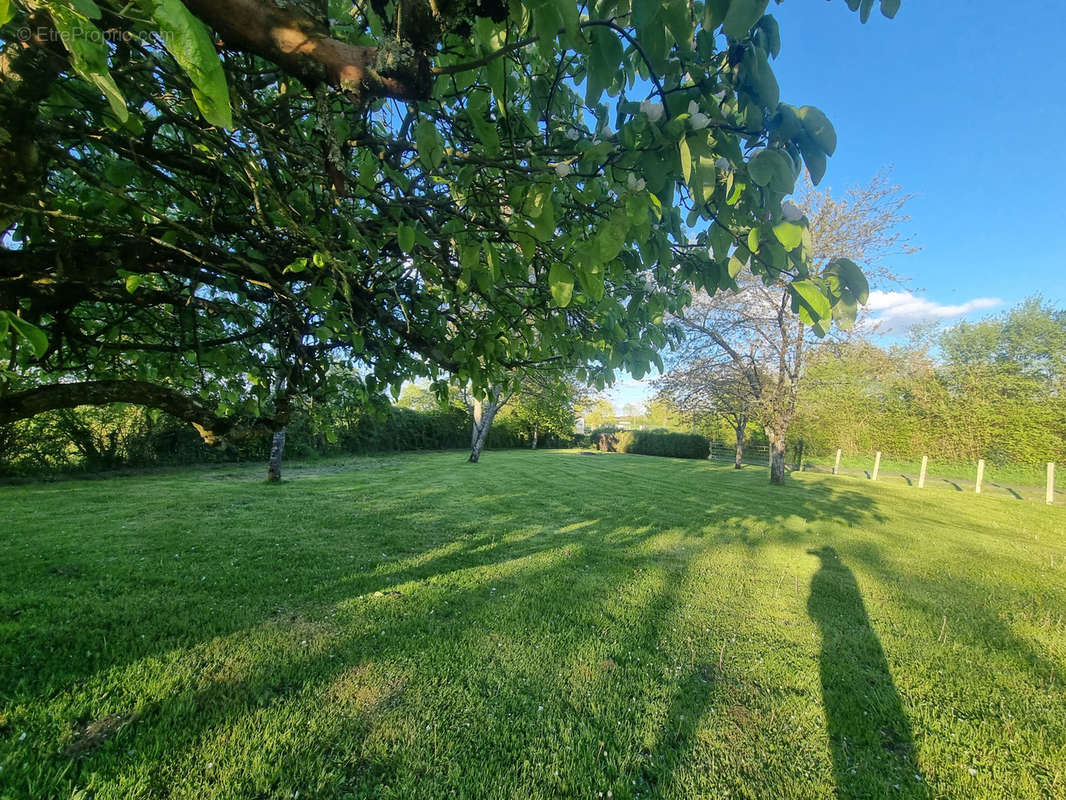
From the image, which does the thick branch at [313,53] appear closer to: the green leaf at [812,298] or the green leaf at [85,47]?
the green leaf at [85,47]

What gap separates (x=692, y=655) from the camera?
9.12ft

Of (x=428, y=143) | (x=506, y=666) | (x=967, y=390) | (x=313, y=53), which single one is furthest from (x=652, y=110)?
(x=967, y=390)

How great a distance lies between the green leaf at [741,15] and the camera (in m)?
0.85

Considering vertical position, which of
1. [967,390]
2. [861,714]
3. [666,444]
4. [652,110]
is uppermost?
[967,390]

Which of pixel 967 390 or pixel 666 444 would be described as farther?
pixel 666 444

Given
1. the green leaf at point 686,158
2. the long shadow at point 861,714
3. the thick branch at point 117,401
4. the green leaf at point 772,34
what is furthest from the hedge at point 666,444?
the green leaf at point 686,158

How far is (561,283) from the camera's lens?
4.24ft

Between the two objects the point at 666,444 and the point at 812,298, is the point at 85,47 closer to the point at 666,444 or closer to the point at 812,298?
the point at 812,298

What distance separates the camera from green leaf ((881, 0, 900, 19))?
1138 millimetres

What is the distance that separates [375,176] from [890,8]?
2034 mm

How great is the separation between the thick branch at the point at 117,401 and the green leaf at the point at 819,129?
10.7 feet

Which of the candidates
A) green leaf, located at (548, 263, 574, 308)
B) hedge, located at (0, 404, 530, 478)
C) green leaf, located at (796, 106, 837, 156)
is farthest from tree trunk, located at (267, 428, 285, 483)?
green leaf, located at (796, 106, 837, 156)

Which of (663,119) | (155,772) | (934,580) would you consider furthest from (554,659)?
(934,580)

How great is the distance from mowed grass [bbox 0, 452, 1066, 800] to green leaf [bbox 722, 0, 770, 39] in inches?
105
